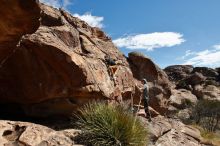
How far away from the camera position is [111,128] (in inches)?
489

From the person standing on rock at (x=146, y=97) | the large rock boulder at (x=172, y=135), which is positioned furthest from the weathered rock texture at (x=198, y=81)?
the person standing on rock at (x=146, y=97)

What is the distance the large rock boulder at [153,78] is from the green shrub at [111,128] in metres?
10.4

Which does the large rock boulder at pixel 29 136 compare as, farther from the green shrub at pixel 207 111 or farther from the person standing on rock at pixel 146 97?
the green shrub at pixel 207 111

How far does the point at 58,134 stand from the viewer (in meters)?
12.6

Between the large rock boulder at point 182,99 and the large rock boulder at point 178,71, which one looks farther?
the large rock boulder at point 178,71

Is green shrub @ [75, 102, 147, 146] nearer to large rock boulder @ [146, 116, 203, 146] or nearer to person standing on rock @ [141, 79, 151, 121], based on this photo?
large rock boulder @ [146, 116, 203, 146]

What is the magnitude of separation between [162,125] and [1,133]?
938 cm

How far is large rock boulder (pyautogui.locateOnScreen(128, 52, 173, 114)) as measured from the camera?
23859mm

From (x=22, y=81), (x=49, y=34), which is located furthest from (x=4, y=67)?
(x=49, y=34)

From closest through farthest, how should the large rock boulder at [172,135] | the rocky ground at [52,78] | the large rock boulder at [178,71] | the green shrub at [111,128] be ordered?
the rocky ground at [52,78]
the green shrub at [111,128]
the large rock boulder at [172,135]
the large rock boulder at [178,71]

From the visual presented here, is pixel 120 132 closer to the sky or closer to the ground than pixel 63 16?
closer to the ground

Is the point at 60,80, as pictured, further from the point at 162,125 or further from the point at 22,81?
the point at 162,125

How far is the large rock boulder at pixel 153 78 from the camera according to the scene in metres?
23.9

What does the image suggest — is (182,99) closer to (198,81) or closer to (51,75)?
(198,81)
